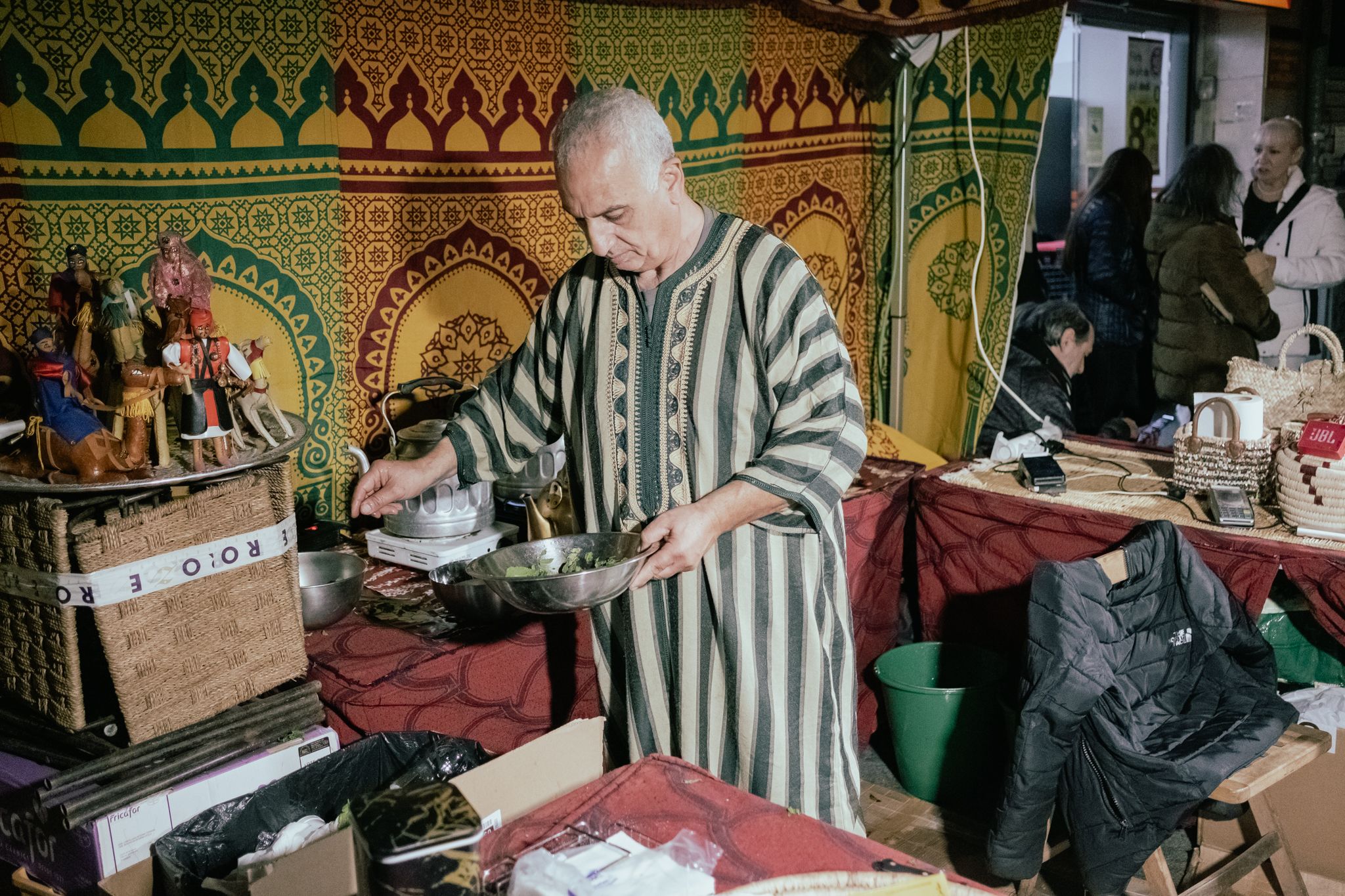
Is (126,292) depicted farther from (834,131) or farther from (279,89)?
(834,131)

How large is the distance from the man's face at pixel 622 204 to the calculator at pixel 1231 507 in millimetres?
1633

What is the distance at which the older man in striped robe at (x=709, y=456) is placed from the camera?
6.04 ft

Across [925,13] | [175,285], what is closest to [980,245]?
[925,13]

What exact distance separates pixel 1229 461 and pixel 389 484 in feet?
6.80

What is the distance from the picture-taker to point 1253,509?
2.88 m

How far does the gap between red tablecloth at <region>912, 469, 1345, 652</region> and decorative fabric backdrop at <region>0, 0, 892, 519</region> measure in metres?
1.22

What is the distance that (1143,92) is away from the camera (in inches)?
214

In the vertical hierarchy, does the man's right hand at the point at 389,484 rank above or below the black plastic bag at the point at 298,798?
above

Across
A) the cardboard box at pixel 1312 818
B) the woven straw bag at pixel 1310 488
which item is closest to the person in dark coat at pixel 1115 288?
the woven straw bag at pixel 1310 488

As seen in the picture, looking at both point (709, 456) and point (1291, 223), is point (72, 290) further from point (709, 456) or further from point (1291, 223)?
point (1291, 223)

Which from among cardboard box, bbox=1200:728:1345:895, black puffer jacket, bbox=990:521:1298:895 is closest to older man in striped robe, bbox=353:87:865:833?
black puffer jacket, bbox=990:521:1298:895

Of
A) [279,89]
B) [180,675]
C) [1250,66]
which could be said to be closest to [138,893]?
[180,675]

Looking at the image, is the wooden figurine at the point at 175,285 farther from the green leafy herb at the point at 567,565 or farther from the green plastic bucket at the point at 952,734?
the green plastic bucket at the point at 952,734

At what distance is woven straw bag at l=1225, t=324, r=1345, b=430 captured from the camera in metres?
3.08
